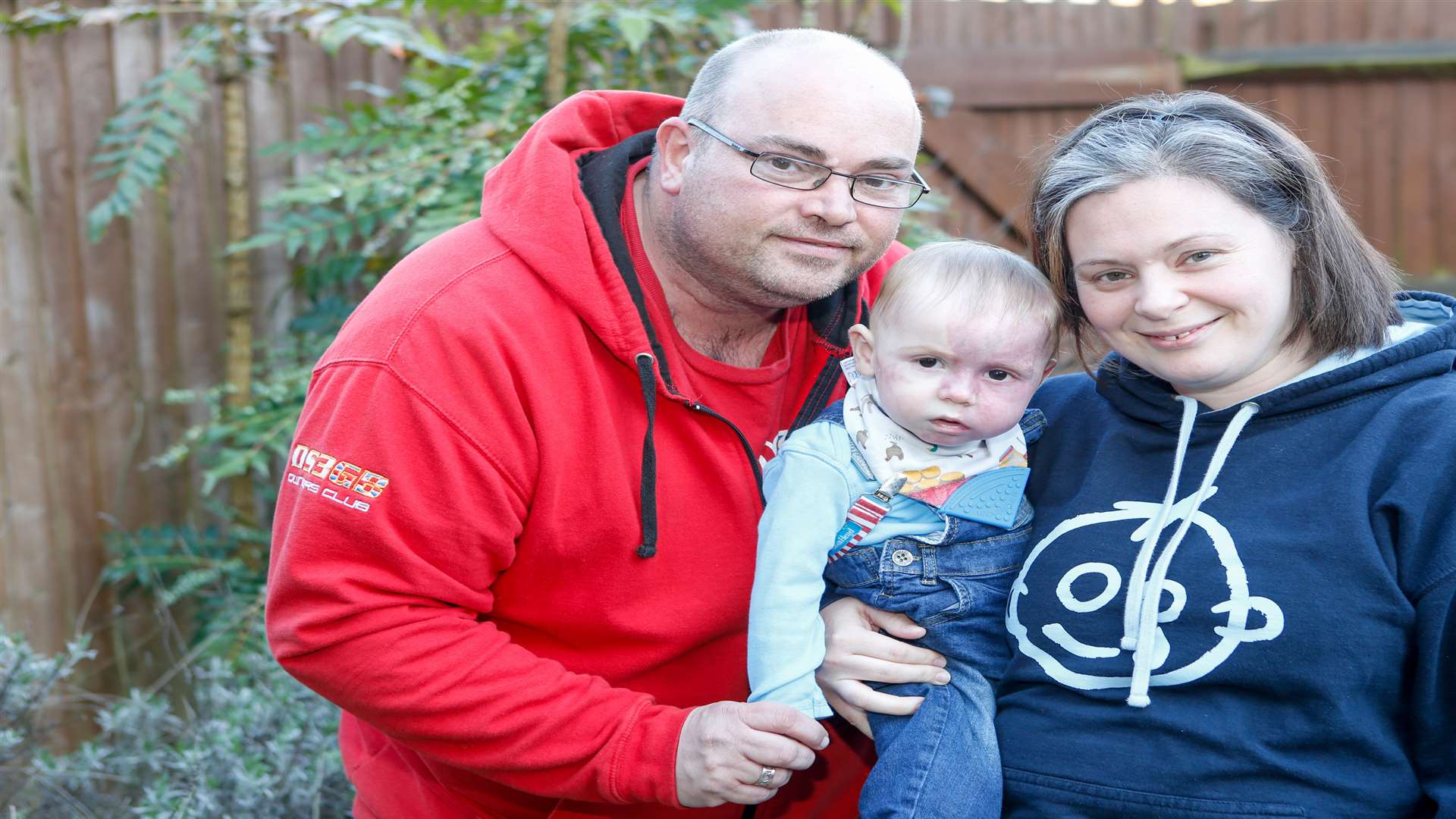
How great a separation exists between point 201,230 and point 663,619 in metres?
2.96

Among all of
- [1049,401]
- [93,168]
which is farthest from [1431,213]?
[93,168]

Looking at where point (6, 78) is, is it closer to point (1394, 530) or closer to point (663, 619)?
point (663, 619)

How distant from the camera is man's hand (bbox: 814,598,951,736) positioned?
6.79 feet

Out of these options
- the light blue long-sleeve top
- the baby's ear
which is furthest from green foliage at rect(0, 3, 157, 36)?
the light blue long-sleeve top

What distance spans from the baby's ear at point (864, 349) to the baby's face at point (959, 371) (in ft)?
0.29

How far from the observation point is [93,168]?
4.12 m

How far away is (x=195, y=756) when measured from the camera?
2992 mm

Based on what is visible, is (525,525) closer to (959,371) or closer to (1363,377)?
(959,371)

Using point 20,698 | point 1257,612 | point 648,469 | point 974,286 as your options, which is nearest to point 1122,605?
point 1257,612

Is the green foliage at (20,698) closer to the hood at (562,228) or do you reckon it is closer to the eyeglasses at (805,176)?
the hood at (562,228)

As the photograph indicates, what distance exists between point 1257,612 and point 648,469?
108 cm

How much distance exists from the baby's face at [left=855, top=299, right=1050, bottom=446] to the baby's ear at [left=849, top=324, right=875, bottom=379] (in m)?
0.09

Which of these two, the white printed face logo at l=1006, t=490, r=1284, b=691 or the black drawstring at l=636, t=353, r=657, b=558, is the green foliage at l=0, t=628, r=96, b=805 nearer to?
the black drawstring at l=636, t=353, r=657, b=558

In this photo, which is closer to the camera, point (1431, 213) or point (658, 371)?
point (658, 371)
